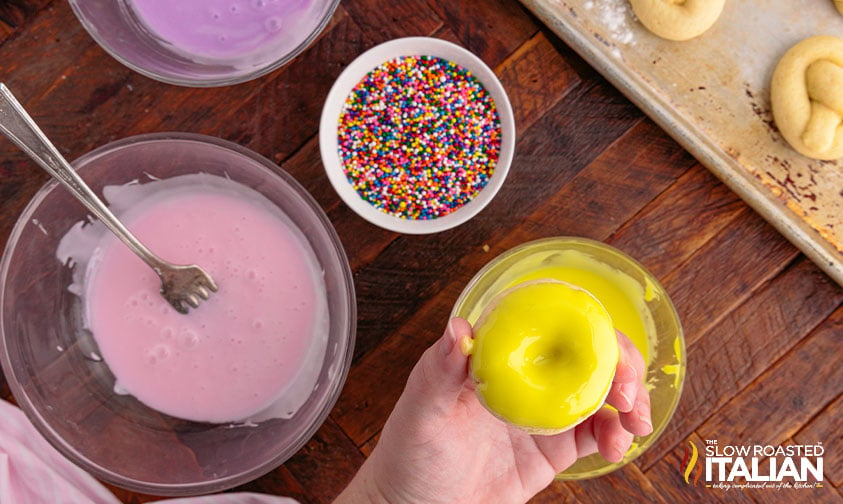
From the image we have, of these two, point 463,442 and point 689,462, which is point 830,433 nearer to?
Answer: point 689,462

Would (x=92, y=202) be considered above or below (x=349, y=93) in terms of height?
above

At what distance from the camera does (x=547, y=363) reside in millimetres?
766

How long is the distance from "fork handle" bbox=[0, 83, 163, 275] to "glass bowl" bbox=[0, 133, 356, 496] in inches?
2.5

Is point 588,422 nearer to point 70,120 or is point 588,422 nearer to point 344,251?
point 344,251

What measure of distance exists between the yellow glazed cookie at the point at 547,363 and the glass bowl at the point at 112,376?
41cm

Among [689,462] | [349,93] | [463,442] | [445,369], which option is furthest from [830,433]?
[349,93]

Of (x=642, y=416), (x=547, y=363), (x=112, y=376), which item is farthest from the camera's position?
(x=112, y=376)

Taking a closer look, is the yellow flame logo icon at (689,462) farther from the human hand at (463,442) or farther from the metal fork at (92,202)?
the metal fork at (92,202)

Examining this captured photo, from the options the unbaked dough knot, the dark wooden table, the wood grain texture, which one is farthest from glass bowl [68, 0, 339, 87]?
the wood grain texture

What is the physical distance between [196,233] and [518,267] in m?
0.49

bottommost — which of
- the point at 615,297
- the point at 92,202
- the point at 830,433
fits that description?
the point at 830,433

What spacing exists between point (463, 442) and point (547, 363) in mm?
292

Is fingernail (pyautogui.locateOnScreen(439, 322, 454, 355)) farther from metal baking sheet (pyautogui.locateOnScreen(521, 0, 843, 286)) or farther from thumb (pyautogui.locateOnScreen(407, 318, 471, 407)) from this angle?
metal baking sheet (pyautogui.locateOnScreen(521, 0, 843, 286))

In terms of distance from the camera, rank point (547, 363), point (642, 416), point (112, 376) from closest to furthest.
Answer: point (547, 363) → point (642, 416) → point (112, 376)
